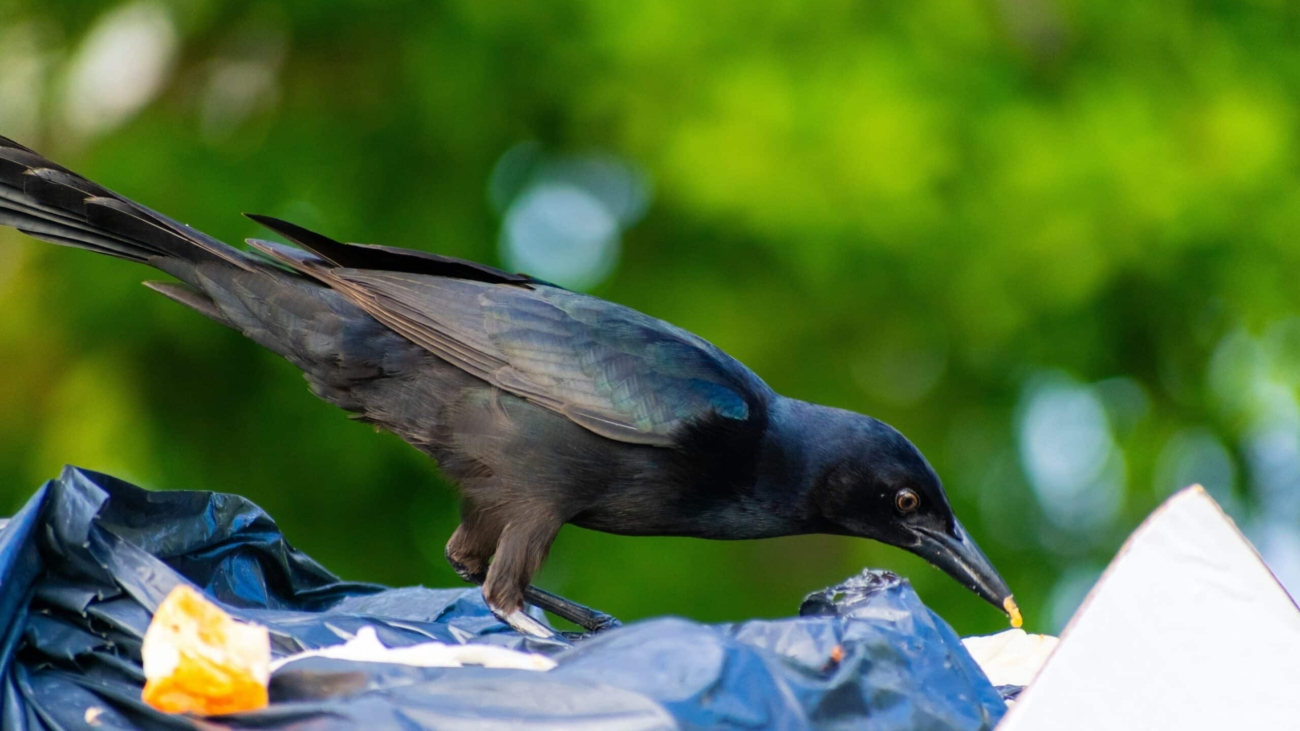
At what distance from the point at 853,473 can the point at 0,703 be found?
2.20 meters

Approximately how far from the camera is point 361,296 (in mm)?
3434

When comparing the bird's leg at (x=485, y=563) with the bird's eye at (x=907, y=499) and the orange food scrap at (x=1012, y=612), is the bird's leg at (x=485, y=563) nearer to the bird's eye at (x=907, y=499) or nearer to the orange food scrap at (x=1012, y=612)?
the bird's eye at (x=907, y=499)

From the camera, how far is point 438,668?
2092mm

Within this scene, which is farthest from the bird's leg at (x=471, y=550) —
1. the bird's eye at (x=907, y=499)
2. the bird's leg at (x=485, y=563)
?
the bird's eye at (x=907, y=499)

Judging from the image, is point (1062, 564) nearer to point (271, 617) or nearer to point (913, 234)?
point (913, 234)

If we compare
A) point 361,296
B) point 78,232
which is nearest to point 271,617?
point 361,296

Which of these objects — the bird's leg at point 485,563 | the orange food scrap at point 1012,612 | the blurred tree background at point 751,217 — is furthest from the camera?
the blurred tree background at point 751,217

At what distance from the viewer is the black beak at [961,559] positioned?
345 cm

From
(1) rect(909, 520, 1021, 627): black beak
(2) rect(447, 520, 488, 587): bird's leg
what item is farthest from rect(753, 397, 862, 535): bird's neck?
(2) rect(447, 520, 488, 587): bird's leg

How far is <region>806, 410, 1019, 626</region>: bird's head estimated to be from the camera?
3.55 m

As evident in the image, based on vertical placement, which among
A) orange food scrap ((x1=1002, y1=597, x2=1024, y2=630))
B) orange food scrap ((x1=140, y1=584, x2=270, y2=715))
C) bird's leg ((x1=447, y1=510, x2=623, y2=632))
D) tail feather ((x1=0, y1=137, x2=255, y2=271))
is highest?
tail feather ((x1=0, y1=137, x2=255, y2=271))

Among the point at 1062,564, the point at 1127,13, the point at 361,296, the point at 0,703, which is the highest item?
the point at 1127,13

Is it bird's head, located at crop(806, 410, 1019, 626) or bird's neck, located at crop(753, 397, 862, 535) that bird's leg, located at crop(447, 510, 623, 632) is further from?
bird's head, located at crop(806, 410, 1019, 626)

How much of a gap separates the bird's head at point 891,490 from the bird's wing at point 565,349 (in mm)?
261
